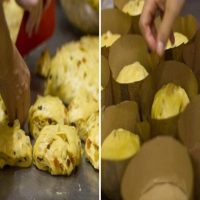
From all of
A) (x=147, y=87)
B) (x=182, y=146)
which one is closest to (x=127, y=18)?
(x=147, y=87)

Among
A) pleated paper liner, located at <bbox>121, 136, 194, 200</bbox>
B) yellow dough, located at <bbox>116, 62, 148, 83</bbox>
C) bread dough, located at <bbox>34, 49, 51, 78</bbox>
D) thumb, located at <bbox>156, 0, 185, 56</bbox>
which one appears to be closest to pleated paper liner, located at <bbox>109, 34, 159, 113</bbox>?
yellow dough, located at <bbox>116, 62, 148, 83</bbox>

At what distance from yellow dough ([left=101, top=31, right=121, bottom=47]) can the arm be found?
0.19m

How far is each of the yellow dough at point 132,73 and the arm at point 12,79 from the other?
216mm

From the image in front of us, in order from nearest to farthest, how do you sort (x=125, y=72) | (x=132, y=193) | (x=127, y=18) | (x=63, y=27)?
1. (x=132, y=193)
2. (x=125, y=72)
3. (x=127, y=18)
4. (x=63, y=27)

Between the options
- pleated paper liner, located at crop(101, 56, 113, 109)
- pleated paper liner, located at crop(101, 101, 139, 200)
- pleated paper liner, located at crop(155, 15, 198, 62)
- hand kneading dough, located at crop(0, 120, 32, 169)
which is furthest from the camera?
hand kneading dough, located at crop(0, 120, 32, 169)

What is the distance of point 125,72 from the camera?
0.80 meters

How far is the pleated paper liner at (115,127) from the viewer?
521 mm

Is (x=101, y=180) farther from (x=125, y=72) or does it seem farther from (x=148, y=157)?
(x=125, y=72)

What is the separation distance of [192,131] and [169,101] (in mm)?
100

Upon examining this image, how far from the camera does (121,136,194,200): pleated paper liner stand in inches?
20.7

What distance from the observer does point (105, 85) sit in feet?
2.28

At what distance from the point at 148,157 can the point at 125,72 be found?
1.02 ft

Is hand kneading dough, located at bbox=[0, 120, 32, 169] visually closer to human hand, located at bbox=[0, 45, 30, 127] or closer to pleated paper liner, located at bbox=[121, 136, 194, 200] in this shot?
human hand, located at bbox=[0, 45, 30, 127]

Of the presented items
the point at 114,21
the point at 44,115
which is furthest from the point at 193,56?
the point at 44,115
